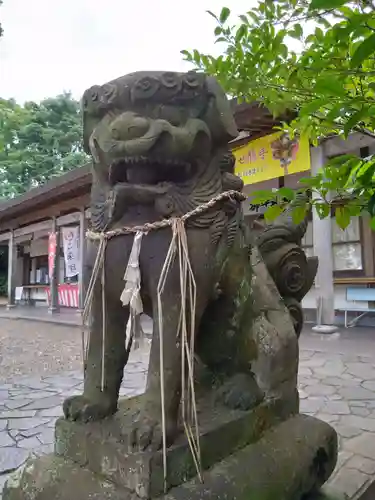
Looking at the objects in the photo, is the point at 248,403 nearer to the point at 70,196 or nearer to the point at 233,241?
the point at 233,241

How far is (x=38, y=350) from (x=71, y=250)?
15.9 feet

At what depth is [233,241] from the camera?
4.10 ft

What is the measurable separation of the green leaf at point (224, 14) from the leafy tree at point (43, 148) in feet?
59.9

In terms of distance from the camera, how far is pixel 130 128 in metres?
1.07

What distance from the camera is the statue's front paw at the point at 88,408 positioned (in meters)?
1.19

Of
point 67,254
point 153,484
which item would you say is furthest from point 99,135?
point 67,254

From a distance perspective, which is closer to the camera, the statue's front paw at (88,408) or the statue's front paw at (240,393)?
the statue's front paw at (88,408)

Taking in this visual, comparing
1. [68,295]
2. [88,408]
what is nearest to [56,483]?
[88,408]

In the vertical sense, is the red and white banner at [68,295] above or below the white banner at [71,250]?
below

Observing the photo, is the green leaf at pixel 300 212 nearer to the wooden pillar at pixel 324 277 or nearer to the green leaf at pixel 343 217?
the green leaf at pixel 343 217

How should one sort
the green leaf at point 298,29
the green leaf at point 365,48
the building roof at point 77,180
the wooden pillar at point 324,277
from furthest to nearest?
1. the wooden pillar at point 324,277
2. the building roof at point 77,180
3. the green leaf at point 298,29
4. the green leaf at point 365,48

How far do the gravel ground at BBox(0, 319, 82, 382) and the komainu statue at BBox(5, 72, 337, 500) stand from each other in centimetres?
345

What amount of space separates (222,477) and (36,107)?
843 inches

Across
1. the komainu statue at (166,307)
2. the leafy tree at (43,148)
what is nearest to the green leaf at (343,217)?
the komainu statue at (166,307)
